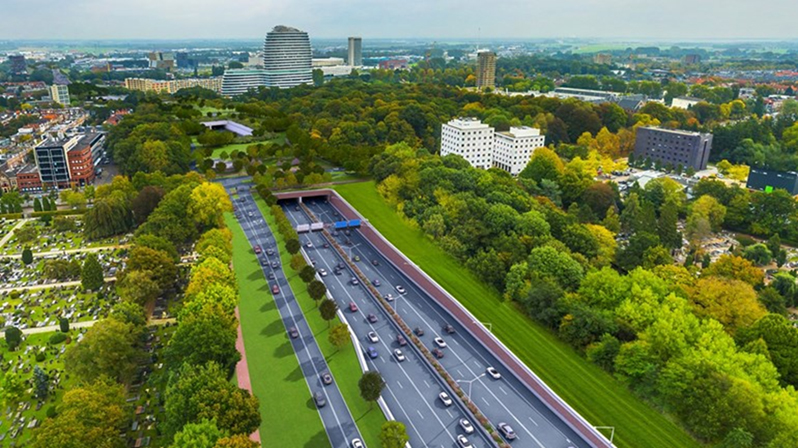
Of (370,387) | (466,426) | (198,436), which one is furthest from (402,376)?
(198,436)

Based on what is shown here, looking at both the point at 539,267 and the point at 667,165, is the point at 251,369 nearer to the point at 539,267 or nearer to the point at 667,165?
the point at 539,267

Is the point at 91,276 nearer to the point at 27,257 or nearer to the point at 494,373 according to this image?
the point at 27,257

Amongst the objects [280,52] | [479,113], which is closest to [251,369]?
[479,113]

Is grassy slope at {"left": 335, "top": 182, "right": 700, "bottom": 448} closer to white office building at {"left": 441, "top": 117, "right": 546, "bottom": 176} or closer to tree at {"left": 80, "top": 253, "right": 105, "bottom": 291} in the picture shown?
tree at {"left": 80, "top": 253, "right": 105, "bottom": 291}

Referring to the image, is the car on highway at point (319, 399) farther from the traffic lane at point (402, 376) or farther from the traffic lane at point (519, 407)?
the traffic lane at point (519, 407)

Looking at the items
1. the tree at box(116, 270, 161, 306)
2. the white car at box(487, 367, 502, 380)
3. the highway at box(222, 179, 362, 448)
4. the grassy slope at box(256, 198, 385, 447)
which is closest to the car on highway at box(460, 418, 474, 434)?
the grassy slope at box(256, 198, 385, 447)

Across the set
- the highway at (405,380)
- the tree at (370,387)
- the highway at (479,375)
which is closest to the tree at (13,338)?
the highway at (405,380)
